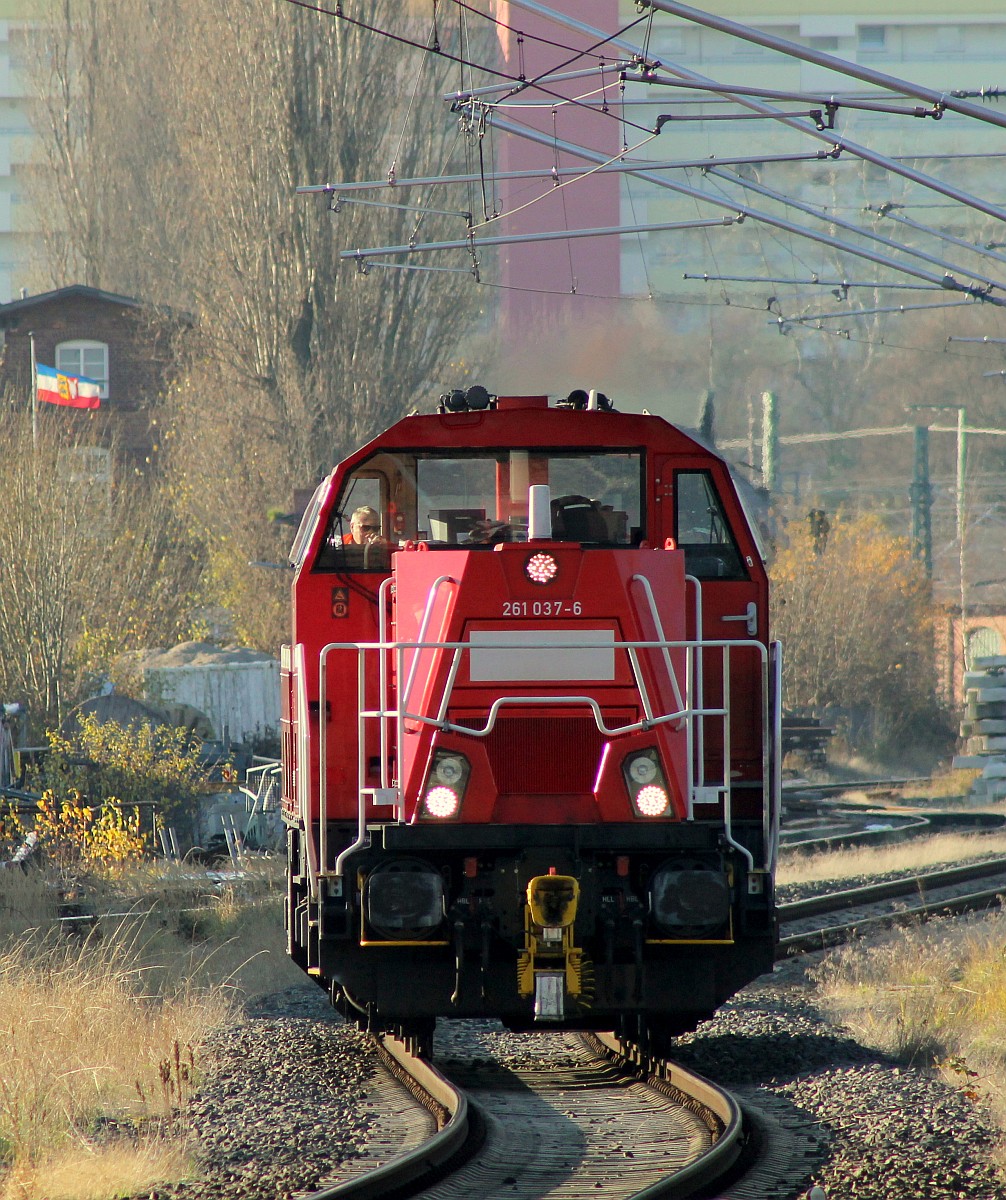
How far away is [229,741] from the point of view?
24266mm

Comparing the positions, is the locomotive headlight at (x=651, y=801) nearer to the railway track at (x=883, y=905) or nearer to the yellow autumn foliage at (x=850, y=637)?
the railway track at (x=883, y=905)

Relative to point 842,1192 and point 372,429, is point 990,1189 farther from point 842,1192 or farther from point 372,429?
point 372,429

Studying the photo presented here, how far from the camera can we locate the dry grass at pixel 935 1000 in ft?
27.4

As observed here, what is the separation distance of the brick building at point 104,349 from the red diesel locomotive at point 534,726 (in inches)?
1370

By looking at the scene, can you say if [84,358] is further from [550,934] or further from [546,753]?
[550,934]

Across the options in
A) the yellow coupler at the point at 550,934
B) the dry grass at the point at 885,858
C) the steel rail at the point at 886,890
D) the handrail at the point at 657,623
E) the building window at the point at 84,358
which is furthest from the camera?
the building window at the point at 84,358

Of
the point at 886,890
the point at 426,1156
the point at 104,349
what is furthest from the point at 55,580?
the point at 104,349

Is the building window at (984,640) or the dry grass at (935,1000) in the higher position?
the dry grass at (935,1000)

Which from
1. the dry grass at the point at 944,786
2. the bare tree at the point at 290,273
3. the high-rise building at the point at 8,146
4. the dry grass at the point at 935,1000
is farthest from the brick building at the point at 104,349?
the high-rise building at the point at 8,146

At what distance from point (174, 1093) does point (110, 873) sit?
9082 mm

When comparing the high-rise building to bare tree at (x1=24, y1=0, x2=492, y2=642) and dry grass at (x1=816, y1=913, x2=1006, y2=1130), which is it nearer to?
bare tree at (x1=24, y1=0, x2=492, y2=642)

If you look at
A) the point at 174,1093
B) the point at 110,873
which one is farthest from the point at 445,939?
the point at 110,873

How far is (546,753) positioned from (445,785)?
52cm

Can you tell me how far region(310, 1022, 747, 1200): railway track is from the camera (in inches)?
242
